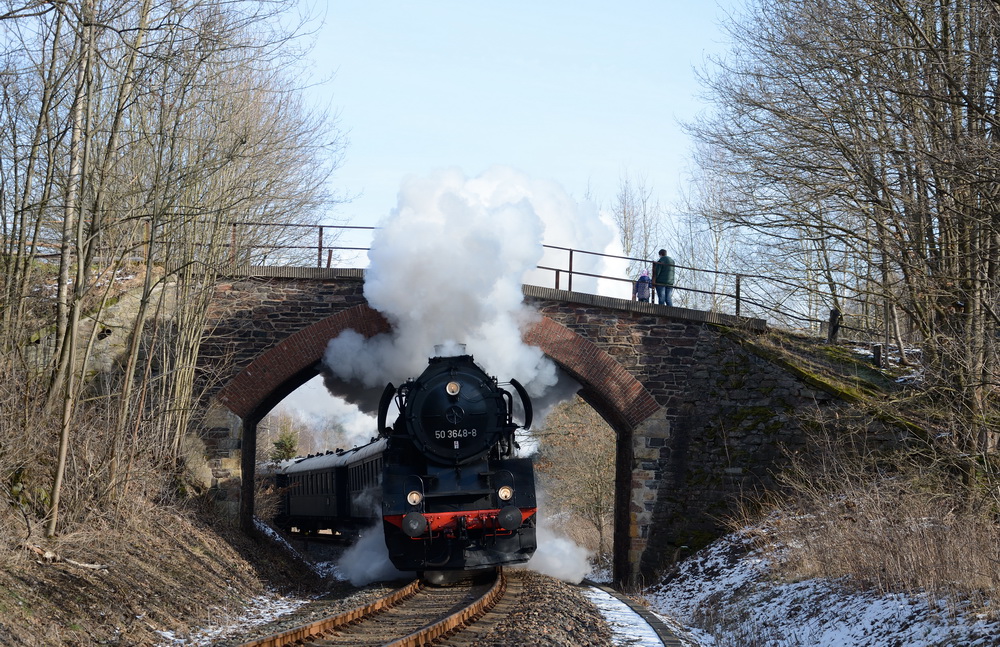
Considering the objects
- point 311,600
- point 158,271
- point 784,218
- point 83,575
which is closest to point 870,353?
point 784,218

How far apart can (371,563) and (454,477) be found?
3006mm

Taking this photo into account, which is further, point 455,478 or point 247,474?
point 247,474

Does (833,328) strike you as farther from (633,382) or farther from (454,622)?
(454,622)

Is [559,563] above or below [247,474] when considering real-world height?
below

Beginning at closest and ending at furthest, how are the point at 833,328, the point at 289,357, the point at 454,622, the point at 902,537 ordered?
the point at 902,537
the point at 454,622
the point at 289,357
the point at 833,328

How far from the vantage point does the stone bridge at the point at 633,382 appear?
16.2m

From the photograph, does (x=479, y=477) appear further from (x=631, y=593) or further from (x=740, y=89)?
(x=740, y=89)

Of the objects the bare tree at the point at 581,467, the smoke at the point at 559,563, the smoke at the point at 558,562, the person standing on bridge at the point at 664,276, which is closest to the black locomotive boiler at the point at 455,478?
the smoke at the point at 558,562

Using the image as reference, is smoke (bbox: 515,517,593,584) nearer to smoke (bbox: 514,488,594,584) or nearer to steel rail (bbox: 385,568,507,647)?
smoke (bbox: 514,488,594,584)

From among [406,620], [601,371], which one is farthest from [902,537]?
[601,371]

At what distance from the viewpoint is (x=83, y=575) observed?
9.03 m

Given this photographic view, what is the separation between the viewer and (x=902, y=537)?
8.71 m

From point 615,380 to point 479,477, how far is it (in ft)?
16.1

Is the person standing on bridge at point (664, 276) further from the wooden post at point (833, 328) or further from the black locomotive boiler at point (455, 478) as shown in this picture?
the black locomotive boiler at point (455, 478)
